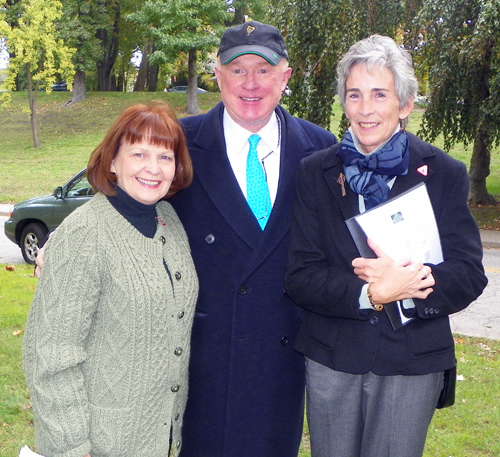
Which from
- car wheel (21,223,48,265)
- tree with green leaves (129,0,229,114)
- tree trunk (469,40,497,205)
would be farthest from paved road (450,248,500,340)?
tree with green leaves (129,0,229,114)

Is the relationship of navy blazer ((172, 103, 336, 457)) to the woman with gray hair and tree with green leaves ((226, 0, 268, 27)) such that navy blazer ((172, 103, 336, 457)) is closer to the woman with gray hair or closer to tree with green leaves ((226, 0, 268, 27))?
the woman with gray hair

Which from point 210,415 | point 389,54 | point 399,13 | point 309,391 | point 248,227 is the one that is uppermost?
point 399,13

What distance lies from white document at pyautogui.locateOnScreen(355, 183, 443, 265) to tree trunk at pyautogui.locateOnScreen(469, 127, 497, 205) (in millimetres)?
13939

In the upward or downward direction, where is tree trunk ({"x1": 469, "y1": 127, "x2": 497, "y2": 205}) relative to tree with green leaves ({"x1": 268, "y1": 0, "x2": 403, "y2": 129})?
downward

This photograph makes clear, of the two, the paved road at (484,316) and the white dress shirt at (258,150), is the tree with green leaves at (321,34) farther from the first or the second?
the white dress shirt at (258,150)

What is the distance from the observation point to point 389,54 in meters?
2.47

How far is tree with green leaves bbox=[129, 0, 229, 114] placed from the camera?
28.0 meters

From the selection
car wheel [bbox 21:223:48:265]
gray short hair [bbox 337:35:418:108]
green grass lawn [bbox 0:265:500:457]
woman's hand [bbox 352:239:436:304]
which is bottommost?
car wheel [bbox 21:223:48:265]

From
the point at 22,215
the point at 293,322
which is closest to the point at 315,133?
the point at 293,322

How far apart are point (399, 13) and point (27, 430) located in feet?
38.5

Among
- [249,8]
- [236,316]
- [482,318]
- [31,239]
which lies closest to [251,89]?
[236,316]

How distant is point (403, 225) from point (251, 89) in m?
1.09

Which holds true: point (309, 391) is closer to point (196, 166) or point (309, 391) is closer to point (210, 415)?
point (210, 415)

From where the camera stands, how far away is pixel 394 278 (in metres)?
2.29
